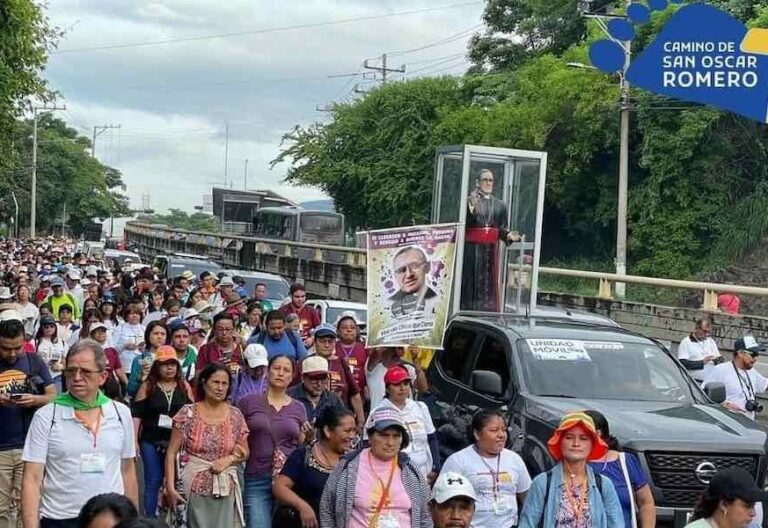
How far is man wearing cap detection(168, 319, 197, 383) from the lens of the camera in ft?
32.5

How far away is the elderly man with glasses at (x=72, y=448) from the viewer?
18.1 ft

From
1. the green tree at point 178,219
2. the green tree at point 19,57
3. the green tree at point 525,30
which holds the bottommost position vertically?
the green tree at point 178,219

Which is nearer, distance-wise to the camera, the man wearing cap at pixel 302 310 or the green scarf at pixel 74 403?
the green scarf at pixel 74 403

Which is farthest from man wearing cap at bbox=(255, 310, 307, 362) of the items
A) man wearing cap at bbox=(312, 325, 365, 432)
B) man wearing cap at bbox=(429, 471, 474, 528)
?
man wearing cap at bbox=(429, 471, 474, 528)

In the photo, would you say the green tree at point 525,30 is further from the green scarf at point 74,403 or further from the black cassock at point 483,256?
the green scarf at point 74,403

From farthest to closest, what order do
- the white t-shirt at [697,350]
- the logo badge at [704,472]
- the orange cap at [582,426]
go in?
the white t-shirt at [697,350] → the logo badge at [704,472] → the orange cap at [582,426]

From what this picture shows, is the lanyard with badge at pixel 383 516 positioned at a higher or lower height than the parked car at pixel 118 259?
higher

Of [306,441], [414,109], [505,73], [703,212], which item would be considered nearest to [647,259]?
[703,212]

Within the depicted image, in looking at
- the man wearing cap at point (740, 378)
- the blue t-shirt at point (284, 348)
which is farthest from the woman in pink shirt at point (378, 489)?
the man wearing cap at point (740, 378)

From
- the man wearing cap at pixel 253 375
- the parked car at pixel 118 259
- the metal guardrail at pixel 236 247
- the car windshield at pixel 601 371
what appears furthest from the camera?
the parked car at pixel 118 259

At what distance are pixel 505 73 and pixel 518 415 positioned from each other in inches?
1582

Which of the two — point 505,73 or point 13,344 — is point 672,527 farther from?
point 505,73

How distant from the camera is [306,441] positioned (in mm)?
6957

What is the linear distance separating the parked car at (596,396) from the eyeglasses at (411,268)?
76 cm
